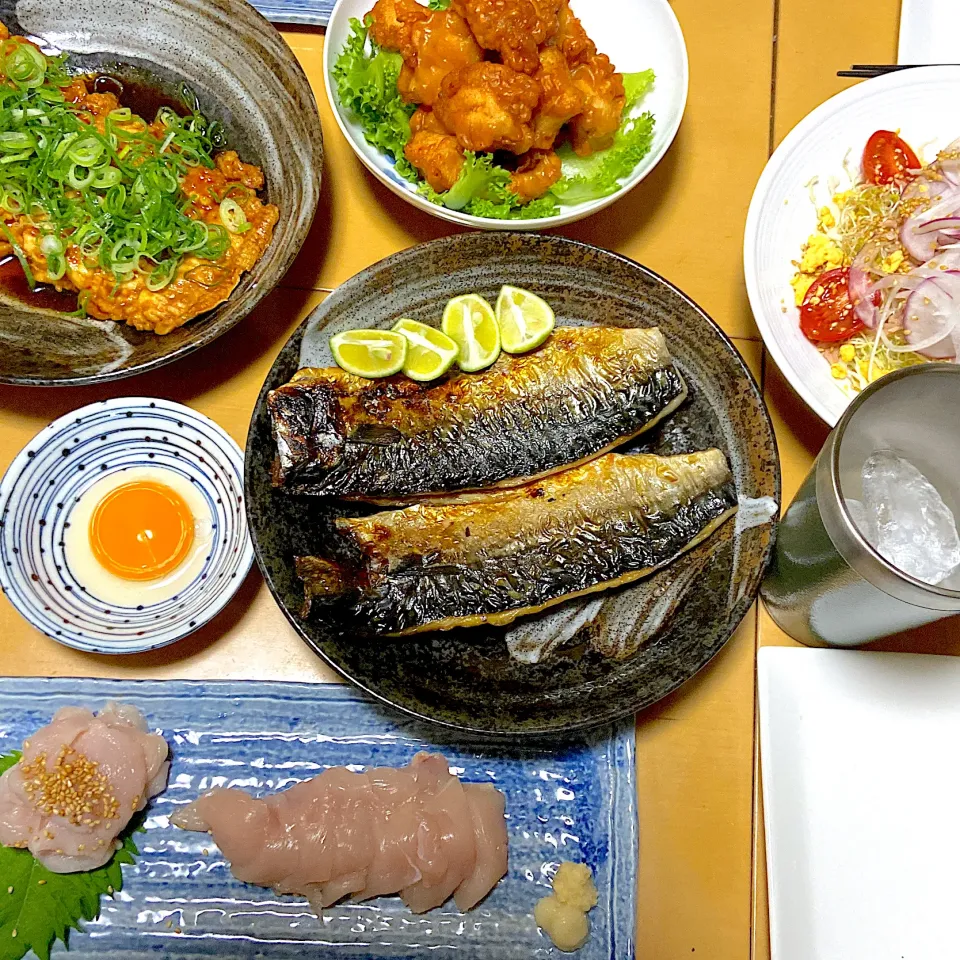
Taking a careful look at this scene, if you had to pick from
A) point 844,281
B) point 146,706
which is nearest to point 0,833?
point 146,706

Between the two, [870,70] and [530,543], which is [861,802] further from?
[870,70]

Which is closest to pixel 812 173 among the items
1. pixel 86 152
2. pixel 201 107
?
pixel 201 107

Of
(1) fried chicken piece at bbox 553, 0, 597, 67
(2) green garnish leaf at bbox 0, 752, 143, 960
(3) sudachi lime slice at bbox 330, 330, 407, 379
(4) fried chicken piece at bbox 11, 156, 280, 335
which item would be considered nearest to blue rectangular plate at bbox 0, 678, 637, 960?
(2) green garnish leaf at bbox 0, 752, 143, 960

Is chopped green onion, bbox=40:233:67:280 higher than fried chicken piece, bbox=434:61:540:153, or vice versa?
fried chicken piece, bbox=434:61:540:153

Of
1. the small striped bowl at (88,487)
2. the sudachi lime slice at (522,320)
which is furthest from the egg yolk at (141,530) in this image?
the sudachi lime slice at (522,320)

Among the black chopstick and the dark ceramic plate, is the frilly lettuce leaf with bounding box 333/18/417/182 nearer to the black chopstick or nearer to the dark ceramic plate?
the dark ceramic plate

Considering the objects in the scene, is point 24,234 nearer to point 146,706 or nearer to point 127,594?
point 127,594
